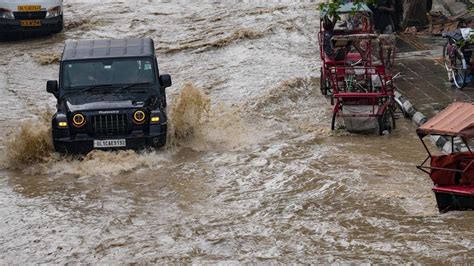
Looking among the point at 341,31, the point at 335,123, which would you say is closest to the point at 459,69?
the point at 341,31

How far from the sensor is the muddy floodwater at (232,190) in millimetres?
9477

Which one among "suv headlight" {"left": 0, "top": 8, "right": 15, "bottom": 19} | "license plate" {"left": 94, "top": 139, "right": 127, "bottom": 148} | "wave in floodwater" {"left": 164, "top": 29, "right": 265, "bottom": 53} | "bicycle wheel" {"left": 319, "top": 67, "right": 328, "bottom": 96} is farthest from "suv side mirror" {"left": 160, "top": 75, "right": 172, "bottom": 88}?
"suv headlight" {"left": 0, "top": 8, "right": 15, "bottom": 19}

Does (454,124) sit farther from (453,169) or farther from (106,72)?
(106,72)

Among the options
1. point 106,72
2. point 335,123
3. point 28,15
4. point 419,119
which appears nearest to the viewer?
point 106,72

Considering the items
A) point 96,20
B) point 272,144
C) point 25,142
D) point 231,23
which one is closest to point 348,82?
point 272,144

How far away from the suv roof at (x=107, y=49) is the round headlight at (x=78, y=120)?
50.8 inches

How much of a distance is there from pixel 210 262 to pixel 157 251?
660 mm

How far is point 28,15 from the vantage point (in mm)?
23250

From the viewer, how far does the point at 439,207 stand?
9961 mm

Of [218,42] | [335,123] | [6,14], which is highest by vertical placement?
[6,14]

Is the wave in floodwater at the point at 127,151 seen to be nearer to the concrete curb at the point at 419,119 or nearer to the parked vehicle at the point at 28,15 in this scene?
the concrete curb at the point at 419,119

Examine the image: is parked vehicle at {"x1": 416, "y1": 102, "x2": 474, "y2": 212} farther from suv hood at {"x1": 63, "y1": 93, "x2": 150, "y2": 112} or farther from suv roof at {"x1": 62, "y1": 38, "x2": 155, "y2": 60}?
suv roof at {"x1": 62, "y1": 38, "x2": 155, "y2": 60}

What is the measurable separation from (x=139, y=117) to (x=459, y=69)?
6.47 meters

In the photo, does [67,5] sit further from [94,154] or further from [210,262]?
[210,262]
